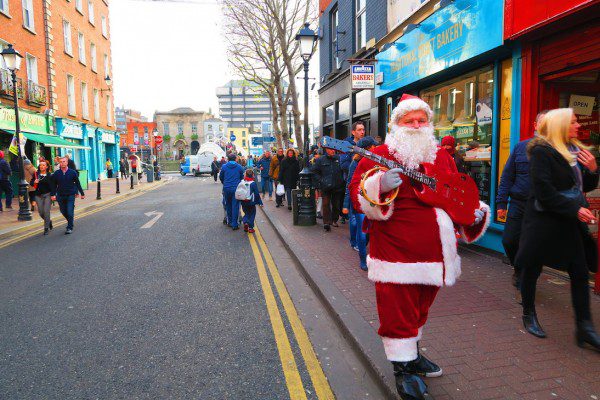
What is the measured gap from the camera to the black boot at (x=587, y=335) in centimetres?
330

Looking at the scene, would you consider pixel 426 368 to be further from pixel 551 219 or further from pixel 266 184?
pixel 266 184

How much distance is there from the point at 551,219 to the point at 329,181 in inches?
221

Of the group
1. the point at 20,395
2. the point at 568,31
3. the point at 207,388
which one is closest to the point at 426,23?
the point at 568,31

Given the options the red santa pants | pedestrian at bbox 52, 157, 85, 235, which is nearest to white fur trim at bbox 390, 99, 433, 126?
the red santa pants

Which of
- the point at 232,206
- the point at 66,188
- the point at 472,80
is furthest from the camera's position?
the point at 232,206


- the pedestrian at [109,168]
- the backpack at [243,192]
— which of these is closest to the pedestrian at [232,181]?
the backpack at [243,192]

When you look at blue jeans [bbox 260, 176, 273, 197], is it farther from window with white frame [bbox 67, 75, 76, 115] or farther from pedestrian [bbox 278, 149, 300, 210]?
window with white frame [bbox 67, 75, 76, 115]

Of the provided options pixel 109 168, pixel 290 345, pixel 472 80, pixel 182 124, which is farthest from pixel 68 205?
pixel 182 124

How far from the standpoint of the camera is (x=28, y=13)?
19734 millimetres

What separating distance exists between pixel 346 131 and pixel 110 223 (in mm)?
8799

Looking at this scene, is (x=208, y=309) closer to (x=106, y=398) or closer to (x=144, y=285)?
(x=144, y=285)

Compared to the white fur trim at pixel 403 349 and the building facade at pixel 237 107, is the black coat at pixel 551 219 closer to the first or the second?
the white fur trim at pixel 403 349

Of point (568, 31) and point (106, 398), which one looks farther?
point (568, 31)

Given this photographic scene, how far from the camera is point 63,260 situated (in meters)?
7.13
